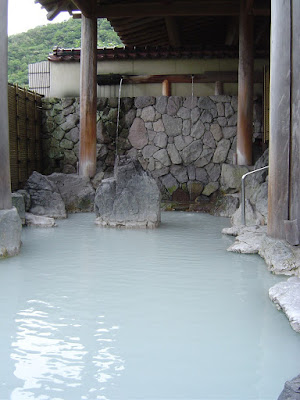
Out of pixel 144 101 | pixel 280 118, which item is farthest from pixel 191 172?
pixel 280 118

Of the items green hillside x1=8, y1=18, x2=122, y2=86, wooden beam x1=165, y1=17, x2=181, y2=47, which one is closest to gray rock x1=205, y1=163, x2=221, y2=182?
wooden beam x1=165, y1=17, x2=181, y2=47

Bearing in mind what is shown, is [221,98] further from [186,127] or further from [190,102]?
[186,127]

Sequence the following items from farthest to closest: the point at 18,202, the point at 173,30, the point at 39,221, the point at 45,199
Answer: the point at 173,30 < the point at 45,199 < the point at 39,221 < the point at 18,202

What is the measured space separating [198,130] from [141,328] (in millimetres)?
8172

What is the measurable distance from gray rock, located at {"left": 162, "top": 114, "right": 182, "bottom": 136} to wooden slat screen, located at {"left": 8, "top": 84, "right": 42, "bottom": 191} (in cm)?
296

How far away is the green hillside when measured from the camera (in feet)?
63.5

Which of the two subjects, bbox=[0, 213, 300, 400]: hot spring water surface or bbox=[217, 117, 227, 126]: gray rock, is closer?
bbox=[0, 213, 300, 400]: hot spring water surface

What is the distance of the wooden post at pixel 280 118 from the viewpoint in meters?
4.91

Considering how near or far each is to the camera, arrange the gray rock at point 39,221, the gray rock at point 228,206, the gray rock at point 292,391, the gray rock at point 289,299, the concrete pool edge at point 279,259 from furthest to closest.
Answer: the gray rock at point 228,206 < the gray rock at point 39,221 < the concrete pool edge at point 279,259 < the gray rock at point 289,299 < the gray rock at point 292,391

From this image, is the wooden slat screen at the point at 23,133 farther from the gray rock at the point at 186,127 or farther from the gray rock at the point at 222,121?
the gray rock at the point at 222,121

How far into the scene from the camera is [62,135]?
11188 mm

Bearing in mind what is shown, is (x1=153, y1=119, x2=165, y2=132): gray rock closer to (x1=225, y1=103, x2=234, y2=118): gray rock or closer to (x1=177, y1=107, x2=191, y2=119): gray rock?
(x1=177, y1=107, x2=191, y2=119): gray rock

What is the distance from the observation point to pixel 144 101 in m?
10.9

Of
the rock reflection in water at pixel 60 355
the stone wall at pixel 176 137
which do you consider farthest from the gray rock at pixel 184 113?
the rock reflection in water at pixel 60 355
